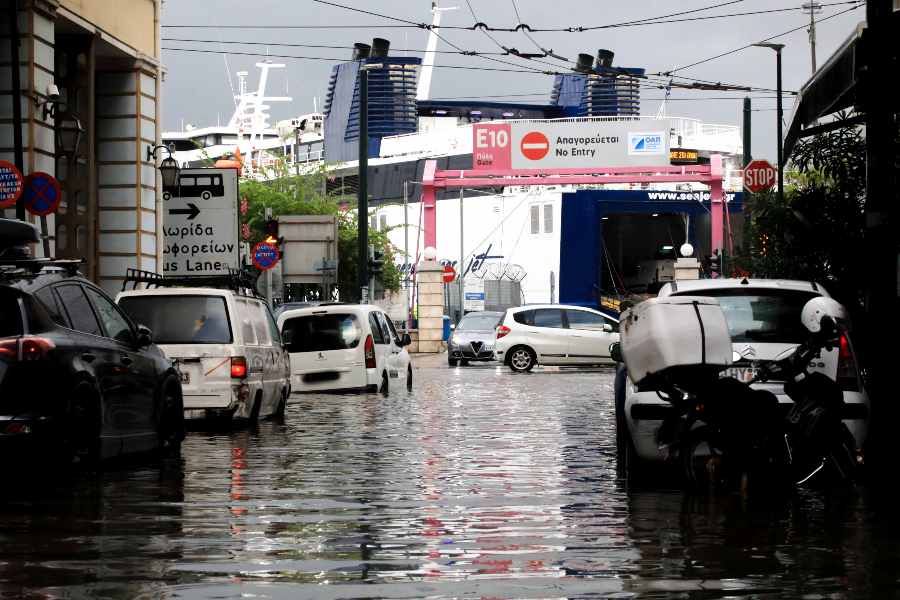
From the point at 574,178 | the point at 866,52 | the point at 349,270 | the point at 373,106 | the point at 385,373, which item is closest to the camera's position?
the point at 866,52

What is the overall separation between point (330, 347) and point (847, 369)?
11977 millimetres

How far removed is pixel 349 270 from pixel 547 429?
3354 cm

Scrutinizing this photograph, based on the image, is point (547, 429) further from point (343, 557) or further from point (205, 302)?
point (343, 557)

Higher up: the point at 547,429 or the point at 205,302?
the point at 205,302

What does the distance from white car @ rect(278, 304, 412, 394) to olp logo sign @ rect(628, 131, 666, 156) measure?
34.8 meters

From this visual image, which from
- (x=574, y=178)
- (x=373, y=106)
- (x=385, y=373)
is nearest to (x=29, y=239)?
(x=385, y=373)

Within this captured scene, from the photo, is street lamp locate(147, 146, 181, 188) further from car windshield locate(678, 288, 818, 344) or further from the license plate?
the license plate

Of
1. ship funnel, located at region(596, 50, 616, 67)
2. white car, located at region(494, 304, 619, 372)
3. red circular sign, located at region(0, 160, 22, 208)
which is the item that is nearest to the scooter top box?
red circular sign, located at region(0, 160, 22, 208)

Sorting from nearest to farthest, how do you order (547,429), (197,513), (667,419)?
(197,513), (667,419), (547,429)

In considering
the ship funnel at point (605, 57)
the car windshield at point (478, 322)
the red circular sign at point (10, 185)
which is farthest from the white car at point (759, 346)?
the ship funnel at point (605, 57)

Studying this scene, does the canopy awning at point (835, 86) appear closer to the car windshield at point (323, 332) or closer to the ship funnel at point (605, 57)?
the car windshield at point (323, 332)

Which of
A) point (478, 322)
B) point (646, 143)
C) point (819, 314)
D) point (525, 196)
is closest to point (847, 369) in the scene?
point (819, 314)

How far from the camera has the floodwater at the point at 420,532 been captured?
5.27m

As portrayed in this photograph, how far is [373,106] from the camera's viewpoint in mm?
84312
